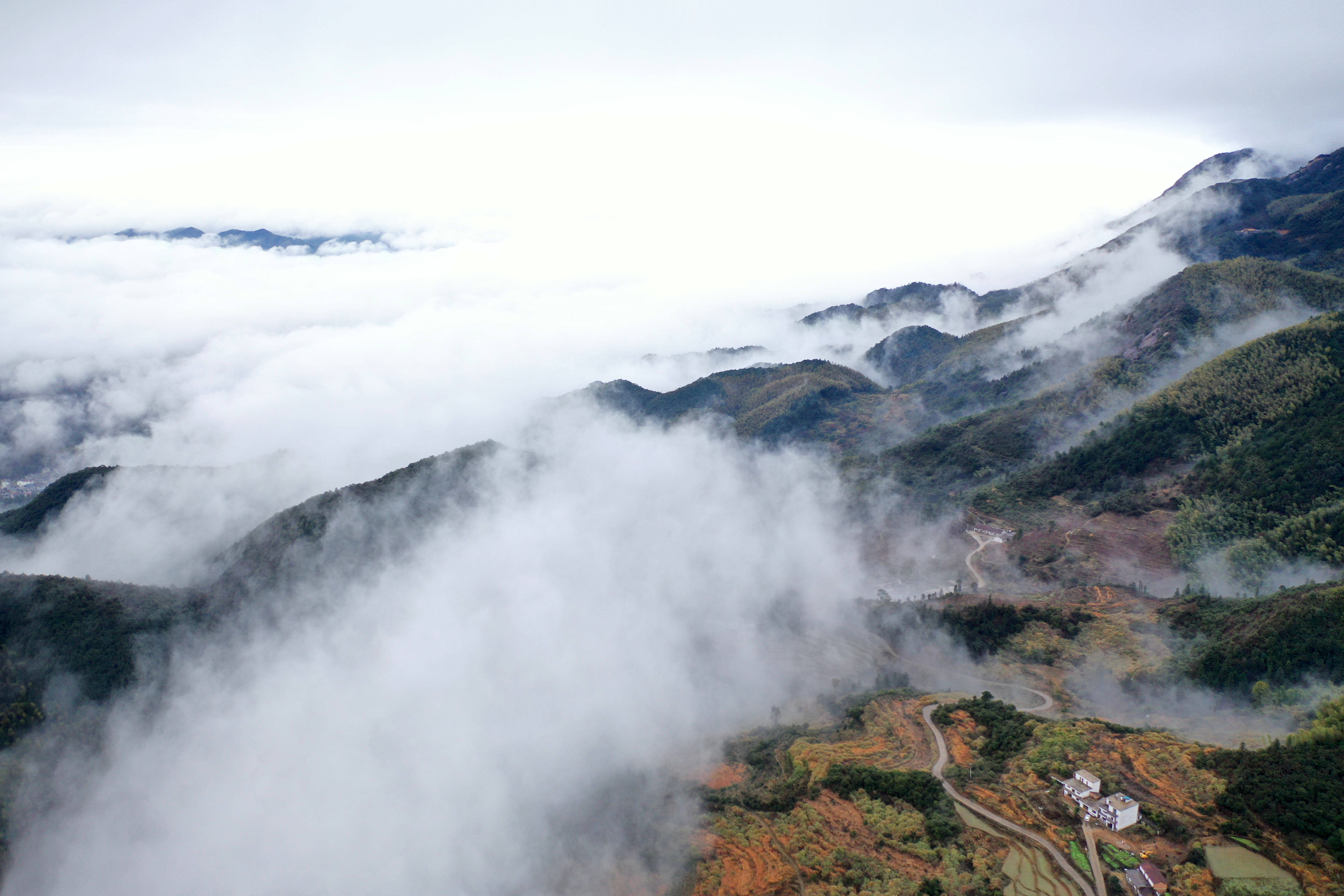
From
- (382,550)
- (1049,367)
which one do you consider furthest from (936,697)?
(1049,367)

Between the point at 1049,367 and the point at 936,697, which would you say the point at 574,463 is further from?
the point at 1049,367

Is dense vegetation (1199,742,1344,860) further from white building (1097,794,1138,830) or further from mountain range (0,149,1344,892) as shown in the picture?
white building (1097,794,1138,830)

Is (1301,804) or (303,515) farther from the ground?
(1301,804)

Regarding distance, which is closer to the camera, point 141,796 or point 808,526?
point 141,796

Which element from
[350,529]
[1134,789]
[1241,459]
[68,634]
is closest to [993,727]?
[1134,789]

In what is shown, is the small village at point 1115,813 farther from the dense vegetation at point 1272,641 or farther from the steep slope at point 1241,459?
the steep slope at point 1241,459

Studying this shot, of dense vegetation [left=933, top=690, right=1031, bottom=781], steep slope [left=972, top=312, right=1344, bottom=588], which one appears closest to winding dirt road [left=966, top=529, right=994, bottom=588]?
steep slope [left=972, top=312, right=1344, bottom=588]
